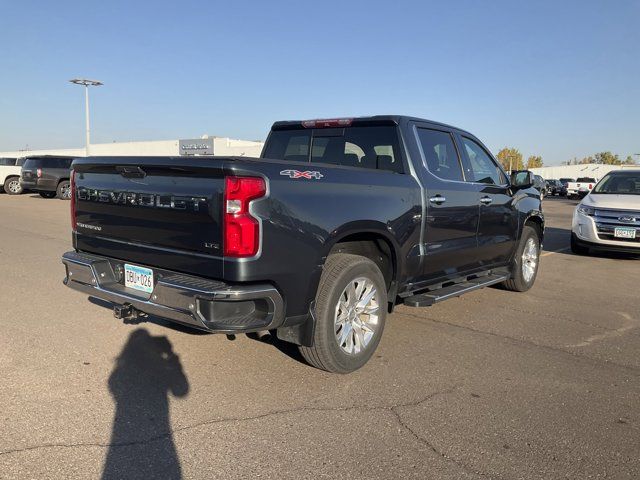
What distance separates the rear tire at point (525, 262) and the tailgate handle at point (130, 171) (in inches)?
185

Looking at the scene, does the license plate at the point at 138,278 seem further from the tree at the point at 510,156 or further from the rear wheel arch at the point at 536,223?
the tree at the point at 510,156

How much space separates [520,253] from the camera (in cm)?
656

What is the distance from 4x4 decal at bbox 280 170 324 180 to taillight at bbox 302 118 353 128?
1.59 m

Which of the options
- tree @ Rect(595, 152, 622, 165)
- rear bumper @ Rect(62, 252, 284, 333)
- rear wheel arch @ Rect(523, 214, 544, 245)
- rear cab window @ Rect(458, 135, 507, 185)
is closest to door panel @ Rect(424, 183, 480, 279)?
rear cab window @ Rect(458, 135, 507, 185)

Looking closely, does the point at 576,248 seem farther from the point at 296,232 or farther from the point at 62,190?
the point at 62,190

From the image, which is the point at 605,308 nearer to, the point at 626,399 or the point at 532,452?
the point at 626,399

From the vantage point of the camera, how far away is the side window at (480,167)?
5641 millimetres

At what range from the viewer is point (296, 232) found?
10.9 ft

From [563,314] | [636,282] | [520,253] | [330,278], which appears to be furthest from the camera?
[636,282]

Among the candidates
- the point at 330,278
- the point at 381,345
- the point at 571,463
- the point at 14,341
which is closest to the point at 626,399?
the point at 571,463

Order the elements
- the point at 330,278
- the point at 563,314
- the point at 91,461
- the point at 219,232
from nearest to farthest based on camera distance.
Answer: the point at 91,461, the point at 219,232, the point at 330,278, the point at 563,314

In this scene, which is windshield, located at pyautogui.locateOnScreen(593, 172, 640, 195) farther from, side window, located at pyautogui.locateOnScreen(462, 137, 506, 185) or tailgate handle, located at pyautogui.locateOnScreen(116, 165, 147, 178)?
tailgate handle, located at pyautogui.locateOnScreen(116, 165, 147, 178)

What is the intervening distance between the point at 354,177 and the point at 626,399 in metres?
2.44

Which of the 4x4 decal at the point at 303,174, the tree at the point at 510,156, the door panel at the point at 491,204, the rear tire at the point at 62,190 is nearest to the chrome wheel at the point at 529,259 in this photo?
the door panel at the point at 491,204
